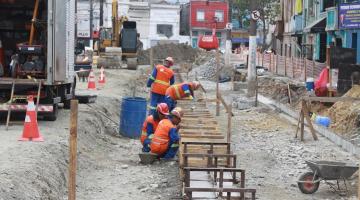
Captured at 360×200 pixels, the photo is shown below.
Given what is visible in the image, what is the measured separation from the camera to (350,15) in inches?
994

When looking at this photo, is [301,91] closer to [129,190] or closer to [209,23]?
[129,190]

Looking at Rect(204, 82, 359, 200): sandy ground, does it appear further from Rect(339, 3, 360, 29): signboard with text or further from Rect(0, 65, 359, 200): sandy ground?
Rect(339, 3, 360, 29): signboard with text

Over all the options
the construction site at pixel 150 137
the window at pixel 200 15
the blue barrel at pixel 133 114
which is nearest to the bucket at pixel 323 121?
the construction site at pixel 150 137

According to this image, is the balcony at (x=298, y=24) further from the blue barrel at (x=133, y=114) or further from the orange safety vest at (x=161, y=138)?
the orange safety vest at (x=161, y=138)

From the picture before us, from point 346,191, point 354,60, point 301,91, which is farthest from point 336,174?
point 301,91

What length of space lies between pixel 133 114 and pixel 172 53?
41071 mm

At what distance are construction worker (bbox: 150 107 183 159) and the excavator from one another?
2915cm

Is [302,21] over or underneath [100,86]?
over

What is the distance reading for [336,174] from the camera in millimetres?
10211

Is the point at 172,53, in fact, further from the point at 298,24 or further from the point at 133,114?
the point at 133,114

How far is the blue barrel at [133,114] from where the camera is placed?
1633 centimetres

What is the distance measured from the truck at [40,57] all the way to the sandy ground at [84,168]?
22.5 inches

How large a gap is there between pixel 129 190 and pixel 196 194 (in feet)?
5.10

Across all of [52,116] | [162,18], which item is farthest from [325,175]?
[162,18]
